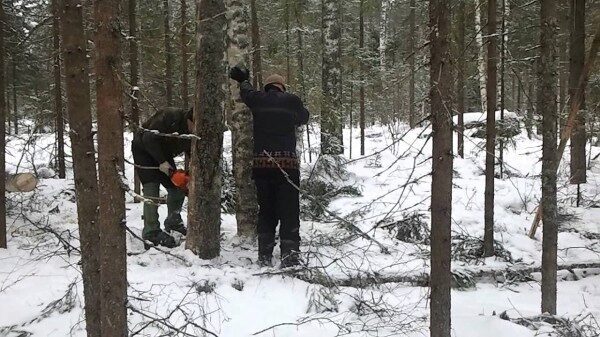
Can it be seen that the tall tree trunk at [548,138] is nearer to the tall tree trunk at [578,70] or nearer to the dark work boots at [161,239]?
the dark work boots at [161,239]

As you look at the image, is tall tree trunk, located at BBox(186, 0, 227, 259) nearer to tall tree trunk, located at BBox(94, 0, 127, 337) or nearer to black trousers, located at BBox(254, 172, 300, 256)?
black trousers, located at BBox(254, 172, 300, 256)

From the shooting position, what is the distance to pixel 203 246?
5359mm

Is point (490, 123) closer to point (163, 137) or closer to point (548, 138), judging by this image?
point (548, 138)

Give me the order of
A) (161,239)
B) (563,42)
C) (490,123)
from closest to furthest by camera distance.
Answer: (161,239), (490,123), (563,42)

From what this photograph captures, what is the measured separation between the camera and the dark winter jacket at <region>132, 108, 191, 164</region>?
18.9ft

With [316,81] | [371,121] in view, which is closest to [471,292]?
[316,81]

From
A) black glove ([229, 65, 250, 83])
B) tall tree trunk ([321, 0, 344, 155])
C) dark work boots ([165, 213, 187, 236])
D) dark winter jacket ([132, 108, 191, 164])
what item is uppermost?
tall tree trunk ([321, 0, 344, 155])

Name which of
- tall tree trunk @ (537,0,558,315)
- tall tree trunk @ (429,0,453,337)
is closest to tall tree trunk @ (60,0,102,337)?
tall tree trunk @ (429,0,453,337)

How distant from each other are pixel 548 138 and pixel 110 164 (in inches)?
168

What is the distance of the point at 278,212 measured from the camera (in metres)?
5.52

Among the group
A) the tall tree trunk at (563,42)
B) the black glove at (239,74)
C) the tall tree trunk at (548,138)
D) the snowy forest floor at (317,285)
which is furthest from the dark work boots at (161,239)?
the tall tree trunk at (563,42)

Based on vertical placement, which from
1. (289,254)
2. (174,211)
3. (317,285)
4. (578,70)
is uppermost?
(578,70)

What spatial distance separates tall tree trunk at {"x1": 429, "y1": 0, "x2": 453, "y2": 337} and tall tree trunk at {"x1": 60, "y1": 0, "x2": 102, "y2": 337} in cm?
241

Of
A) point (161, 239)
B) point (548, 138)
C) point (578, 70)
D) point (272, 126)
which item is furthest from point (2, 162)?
point (578, 70)
